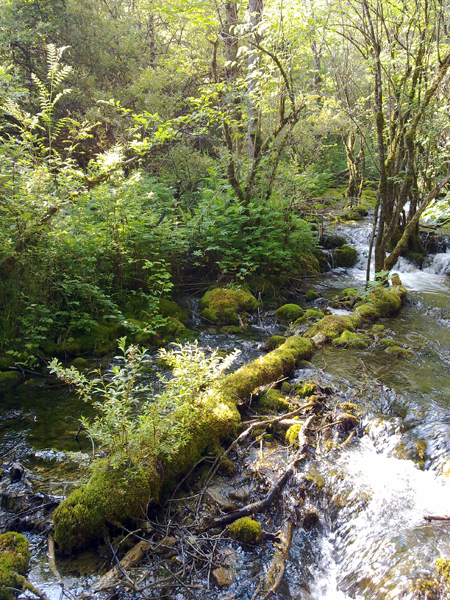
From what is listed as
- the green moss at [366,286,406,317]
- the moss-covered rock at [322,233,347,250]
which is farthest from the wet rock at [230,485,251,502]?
the moss-covered rock at [322,233,347,250]

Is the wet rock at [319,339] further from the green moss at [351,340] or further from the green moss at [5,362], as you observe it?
the green moss at [5,362]

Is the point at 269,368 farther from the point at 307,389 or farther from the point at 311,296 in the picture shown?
the point at 311,296

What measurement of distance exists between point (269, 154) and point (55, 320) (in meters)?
7.35

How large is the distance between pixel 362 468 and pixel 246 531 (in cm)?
154

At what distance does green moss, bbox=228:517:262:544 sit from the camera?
3055mm

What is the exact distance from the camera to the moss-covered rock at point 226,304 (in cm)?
Result: 855

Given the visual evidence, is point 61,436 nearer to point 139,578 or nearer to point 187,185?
point 139,578

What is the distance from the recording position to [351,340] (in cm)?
695

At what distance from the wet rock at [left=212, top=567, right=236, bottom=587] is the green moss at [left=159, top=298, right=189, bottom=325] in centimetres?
564

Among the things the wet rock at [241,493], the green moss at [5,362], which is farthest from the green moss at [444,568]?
the green moss at [5,362]

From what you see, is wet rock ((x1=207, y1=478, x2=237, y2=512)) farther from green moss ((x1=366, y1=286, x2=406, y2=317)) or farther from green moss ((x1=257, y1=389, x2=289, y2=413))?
green moss ((x1=366, y1=286, x2=406, y2=317))

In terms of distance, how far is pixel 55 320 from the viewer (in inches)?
255

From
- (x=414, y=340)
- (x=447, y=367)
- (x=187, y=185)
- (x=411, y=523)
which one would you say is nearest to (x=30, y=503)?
(x=411, y=523)

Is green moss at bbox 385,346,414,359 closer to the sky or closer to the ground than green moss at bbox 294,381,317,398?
closer to the sky
